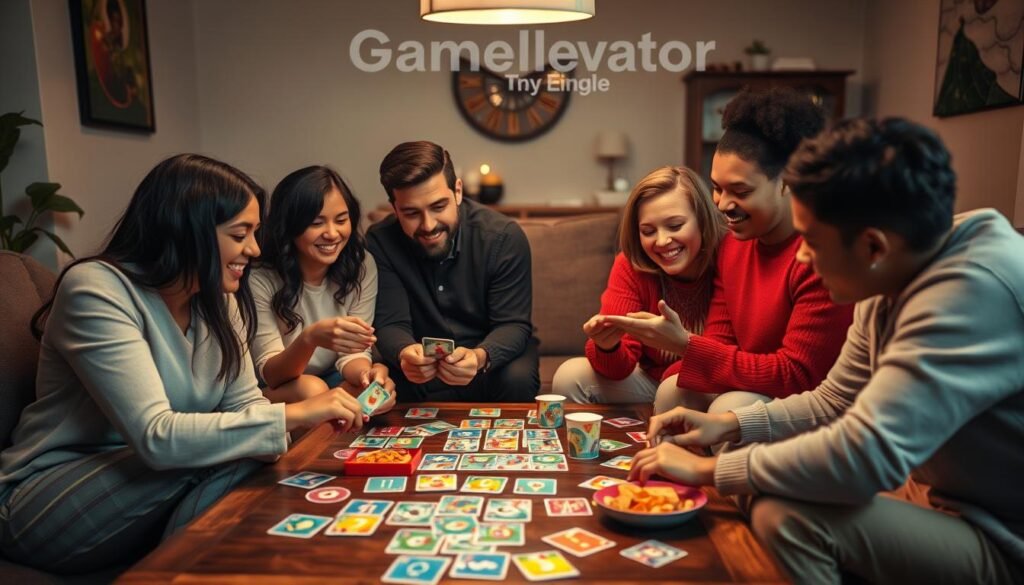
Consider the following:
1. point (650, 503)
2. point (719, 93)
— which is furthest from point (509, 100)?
point (650, 503)

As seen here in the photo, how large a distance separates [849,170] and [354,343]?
1.30 meters

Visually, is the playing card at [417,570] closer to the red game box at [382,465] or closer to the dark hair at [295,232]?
the red game box at [382,465]

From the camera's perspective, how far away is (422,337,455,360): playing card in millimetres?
2104

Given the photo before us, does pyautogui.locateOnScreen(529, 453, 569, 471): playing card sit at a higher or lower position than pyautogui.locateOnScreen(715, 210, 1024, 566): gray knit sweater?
lower

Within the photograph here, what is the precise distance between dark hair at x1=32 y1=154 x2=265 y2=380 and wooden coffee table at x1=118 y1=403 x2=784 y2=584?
438mm

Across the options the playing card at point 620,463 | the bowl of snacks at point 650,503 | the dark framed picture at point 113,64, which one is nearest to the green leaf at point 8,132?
the dark framed picture at point 113,64

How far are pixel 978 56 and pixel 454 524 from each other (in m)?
3.76

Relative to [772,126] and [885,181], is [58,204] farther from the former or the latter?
[885,181]

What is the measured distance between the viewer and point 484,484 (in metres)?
1.49

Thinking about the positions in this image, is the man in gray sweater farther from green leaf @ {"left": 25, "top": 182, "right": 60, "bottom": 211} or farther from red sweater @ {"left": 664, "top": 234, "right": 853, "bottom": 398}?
green leaf @ {"left": 25, "top": 182, "right": 60, "bottom": 211}

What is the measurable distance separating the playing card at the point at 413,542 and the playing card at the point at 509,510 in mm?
115

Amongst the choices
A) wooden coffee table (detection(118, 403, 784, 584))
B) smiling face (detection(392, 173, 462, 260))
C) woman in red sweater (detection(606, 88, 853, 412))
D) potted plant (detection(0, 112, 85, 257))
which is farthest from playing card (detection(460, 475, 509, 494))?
potted plant (detection(0, 112, 85, 257))

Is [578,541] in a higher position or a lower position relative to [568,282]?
lower

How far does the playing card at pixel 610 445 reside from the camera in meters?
1.73
